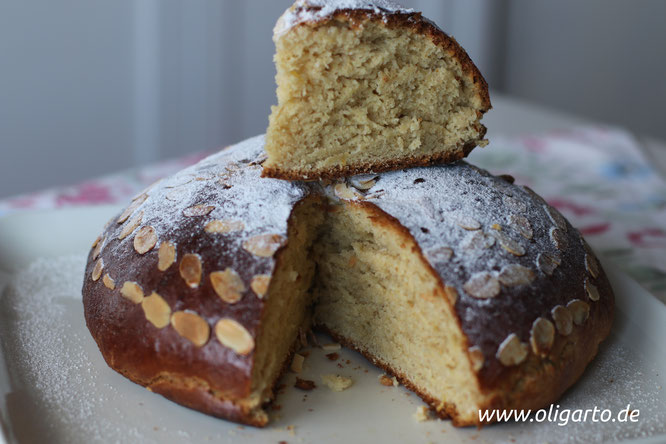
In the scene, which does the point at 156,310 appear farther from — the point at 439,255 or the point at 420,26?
the point at 420,26

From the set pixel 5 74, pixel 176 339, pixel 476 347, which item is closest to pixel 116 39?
pixel 5 74

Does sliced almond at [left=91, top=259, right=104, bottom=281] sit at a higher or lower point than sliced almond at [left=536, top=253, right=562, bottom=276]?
lower

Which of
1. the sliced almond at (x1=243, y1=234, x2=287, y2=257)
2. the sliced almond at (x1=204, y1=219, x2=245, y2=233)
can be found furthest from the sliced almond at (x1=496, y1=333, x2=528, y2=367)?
the sliced almond at (x1=204, y1=219, x2=245, y2=233)

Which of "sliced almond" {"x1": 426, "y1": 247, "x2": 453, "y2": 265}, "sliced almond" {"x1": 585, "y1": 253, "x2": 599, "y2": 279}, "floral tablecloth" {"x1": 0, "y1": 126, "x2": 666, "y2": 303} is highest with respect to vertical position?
"sliced almond" {"x1": 426, "y1": 247, "x2": 453, "y2": 265}

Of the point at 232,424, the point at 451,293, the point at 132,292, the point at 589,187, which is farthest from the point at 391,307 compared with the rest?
the point at 589,187

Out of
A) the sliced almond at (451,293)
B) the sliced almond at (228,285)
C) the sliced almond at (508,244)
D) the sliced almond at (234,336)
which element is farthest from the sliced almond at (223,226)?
the sliced almond at (508,244)

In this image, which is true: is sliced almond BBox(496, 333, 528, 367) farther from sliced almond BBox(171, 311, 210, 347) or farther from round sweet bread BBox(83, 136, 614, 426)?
sliced almond BBox(171, 311, 210, 347)

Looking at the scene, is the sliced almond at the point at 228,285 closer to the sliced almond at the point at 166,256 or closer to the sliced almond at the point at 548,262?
the sliced almond at the point at 166,256
